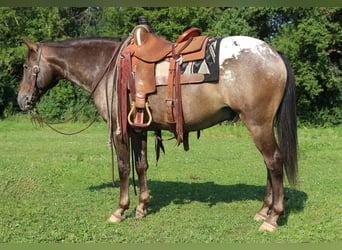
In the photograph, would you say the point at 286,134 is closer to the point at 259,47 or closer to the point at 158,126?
the point at 259,47

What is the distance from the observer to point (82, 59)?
212 inches

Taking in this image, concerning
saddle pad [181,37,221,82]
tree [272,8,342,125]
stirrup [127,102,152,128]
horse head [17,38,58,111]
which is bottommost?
tree [272,8,342,125]

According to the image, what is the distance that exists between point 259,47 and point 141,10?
53.6 ft

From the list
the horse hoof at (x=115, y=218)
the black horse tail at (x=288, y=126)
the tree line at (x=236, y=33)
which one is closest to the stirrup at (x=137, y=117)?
the horse hoof at (x=115, y=218)

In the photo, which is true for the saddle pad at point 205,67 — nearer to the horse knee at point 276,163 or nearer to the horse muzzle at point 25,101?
the horse knee at point 276,163

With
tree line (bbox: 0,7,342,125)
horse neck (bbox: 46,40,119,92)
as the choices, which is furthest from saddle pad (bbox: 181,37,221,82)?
tree line (bbox: 0,7,342,125)

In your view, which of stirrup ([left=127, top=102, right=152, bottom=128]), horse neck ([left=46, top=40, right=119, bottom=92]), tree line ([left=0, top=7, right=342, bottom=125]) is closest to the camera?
stirrup ([left=127, top=102, right=152, bottom=128])

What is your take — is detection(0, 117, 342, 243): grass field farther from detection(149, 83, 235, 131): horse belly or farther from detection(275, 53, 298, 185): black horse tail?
detection(149, 83, 235, 131): horse belly

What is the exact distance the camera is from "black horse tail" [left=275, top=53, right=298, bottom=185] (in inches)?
187

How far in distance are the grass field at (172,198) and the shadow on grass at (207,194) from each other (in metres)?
0.01

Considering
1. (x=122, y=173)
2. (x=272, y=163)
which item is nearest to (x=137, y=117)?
(x=122, y=173)

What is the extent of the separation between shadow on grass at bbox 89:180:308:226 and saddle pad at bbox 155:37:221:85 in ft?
6.07

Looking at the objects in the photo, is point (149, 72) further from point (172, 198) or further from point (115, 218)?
point (172, 198)

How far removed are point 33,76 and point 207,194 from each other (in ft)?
9.85
